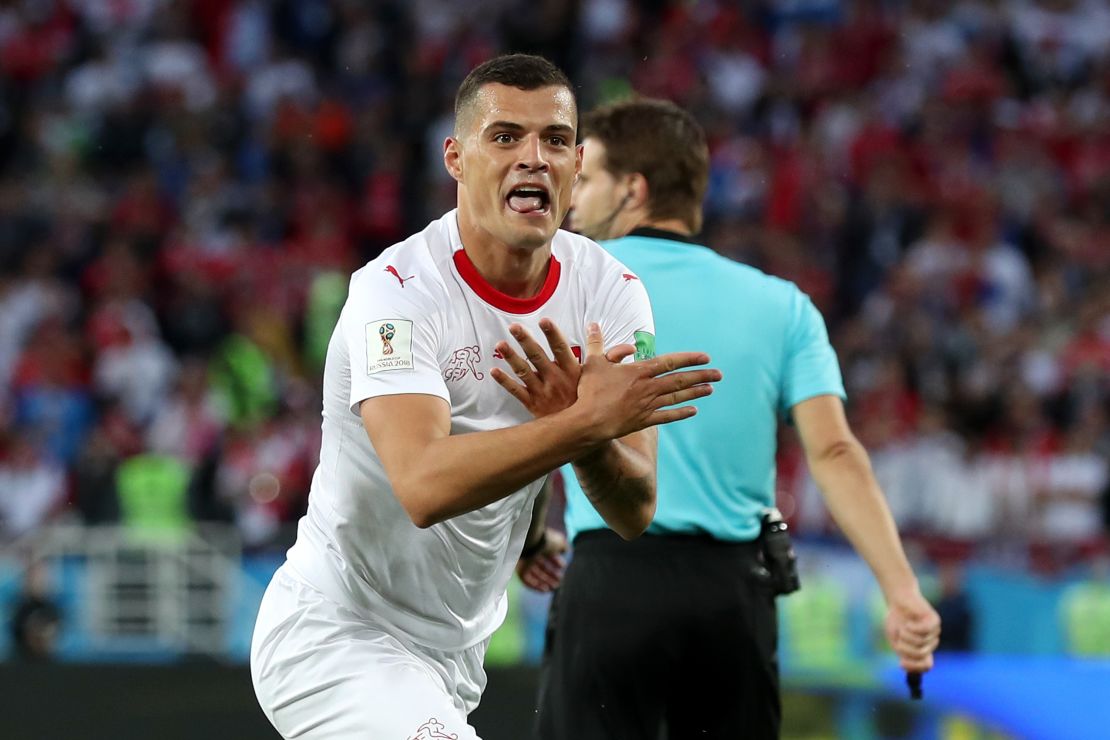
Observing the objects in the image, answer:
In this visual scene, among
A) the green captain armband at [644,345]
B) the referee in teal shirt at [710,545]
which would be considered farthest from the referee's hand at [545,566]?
the green captain armband at [644,345]

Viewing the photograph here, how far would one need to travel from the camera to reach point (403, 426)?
131 inches

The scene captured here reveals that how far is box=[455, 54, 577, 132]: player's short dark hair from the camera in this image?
3.66m

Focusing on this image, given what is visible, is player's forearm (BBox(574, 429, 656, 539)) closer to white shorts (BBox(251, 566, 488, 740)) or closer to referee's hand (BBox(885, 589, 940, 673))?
white shorts (BBox(251, 566, 488, 740))

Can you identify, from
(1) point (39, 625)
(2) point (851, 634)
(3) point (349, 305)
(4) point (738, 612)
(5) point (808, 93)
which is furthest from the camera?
(5) point (808, 93)

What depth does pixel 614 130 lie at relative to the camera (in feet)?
16.1

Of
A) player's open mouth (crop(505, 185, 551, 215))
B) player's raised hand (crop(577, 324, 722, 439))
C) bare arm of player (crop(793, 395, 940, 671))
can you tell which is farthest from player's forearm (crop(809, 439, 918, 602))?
player's open mouth (crop(505, 185, 551, 215))

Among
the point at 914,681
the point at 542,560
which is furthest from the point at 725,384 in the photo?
the point at 914,681

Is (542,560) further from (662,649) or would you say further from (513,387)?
(513,387)

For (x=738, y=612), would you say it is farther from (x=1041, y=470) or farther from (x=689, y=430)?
(x=1041, y=470)

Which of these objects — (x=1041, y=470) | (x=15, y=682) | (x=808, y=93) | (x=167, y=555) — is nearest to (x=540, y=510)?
(x=15, y=682)

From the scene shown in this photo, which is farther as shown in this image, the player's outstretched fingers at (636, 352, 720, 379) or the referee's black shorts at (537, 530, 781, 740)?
the referee's black shorts at (537, 530, 781, 740)

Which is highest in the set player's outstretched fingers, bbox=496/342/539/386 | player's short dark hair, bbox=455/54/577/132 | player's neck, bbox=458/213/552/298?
player's short dark hair, bbox=455/54/577/132

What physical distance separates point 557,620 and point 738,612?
504mm

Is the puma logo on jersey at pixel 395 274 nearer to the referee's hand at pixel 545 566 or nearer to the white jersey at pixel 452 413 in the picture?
the white jersey at pixel 452 413
